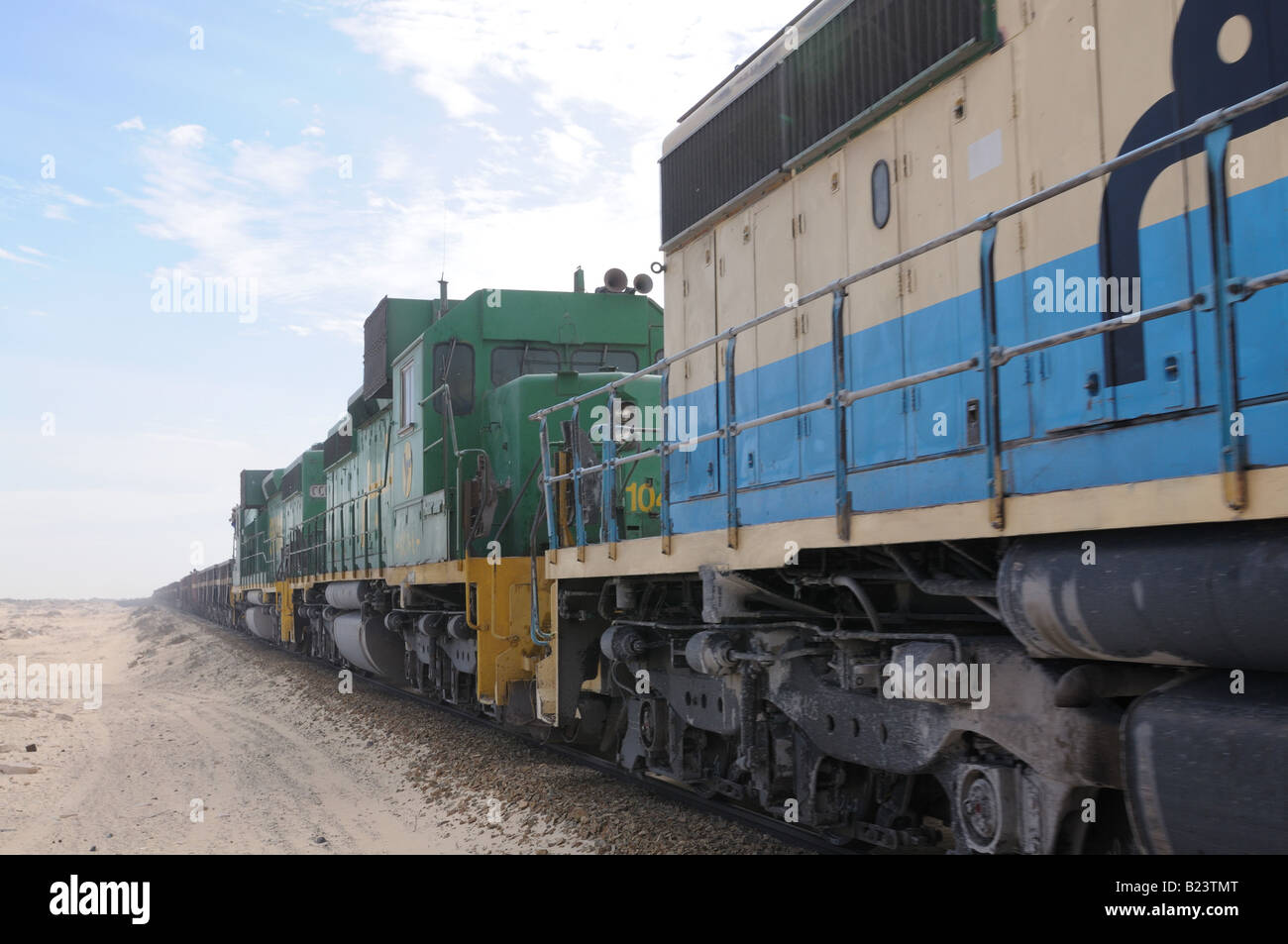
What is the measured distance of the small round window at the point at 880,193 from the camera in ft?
16.8

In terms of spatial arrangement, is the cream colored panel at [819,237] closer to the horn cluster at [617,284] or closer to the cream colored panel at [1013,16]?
the cream colored panel at [1013,16]

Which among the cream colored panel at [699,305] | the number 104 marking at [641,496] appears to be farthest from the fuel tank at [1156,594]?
the number 104 marking at [641,496]

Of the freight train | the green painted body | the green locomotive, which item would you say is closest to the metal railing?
the freight train

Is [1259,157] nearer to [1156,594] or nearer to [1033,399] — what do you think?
[1033,399]

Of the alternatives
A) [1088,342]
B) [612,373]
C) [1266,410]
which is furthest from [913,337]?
[612,373]

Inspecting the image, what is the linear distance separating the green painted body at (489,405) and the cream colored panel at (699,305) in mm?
1296

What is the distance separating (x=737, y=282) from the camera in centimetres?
648

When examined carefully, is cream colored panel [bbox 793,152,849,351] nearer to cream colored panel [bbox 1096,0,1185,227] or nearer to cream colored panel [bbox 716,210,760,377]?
cream colored panel [bbox 716,210,760,377]

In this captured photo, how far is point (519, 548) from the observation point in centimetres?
963

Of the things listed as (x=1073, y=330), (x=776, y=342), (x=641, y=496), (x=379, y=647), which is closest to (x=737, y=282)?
(x=776, y=342)

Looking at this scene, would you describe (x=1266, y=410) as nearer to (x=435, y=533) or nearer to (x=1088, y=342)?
(x=1088, y=342)

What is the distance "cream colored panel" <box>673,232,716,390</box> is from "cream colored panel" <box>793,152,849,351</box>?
1011 millimetres

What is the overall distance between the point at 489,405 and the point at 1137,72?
24.5ft
